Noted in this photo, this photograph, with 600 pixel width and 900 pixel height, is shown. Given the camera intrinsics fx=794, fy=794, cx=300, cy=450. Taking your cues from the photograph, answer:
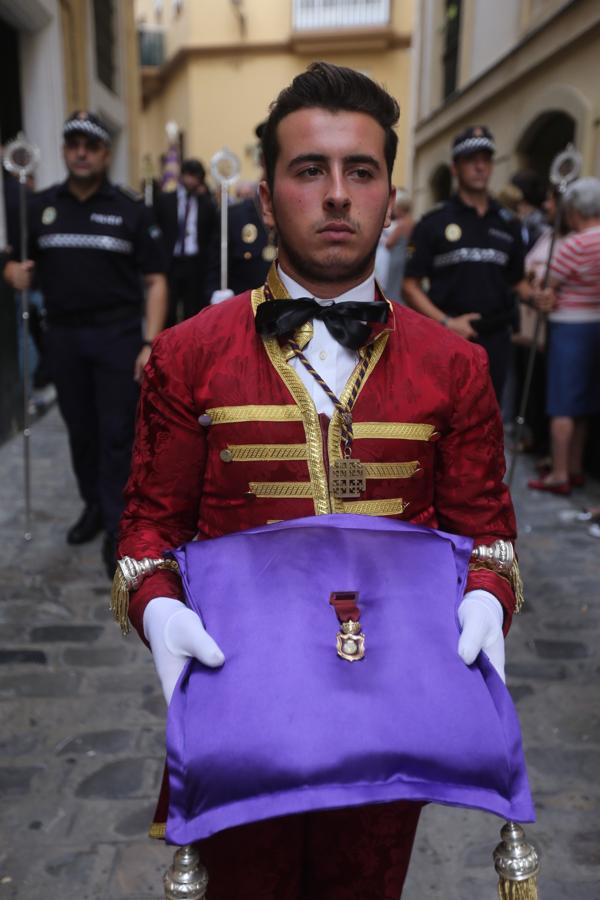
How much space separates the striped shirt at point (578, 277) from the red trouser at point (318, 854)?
14.1 ft

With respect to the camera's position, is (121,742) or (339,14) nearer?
(121,742)

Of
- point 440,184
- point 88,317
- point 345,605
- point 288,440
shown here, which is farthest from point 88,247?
point 440,184

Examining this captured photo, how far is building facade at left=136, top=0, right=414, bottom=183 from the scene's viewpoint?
71.2 ft

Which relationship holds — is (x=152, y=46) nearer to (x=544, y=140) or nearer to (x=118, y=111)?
(x=118, y=111)

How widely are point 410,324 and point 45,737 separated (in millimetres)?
2059

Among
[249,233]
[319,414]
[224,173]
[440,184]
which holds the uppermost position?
[440,184]

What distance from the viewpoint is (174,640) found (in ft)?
4.14

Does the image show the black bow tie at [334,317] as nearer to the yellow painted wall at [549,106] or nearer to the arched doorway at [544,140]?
the yellow painted wall at [549,106]

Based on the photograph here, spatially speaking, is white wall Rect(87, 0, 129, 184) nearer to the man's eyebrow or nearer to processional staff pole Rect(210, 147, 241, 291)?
processional staff pole Rect(210, 147, 241, 291)

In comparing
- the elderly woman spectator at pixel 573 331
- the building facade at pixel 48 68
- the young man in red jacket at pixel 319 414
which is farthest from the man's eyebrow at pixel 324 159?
the building facade at pixel 48 68

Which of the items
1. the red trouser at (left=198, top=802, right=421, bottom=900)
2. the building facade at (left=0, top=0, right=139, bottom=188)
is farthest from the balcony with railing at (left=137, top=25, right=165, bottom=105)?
the red trouser at (left=198, top=802, right=421, bottom=900)

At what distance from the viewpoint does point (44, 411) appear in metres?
8.12

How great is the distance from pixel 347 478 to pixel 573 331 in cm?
442

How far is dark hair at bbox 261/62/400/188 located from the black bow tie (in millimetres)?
237
